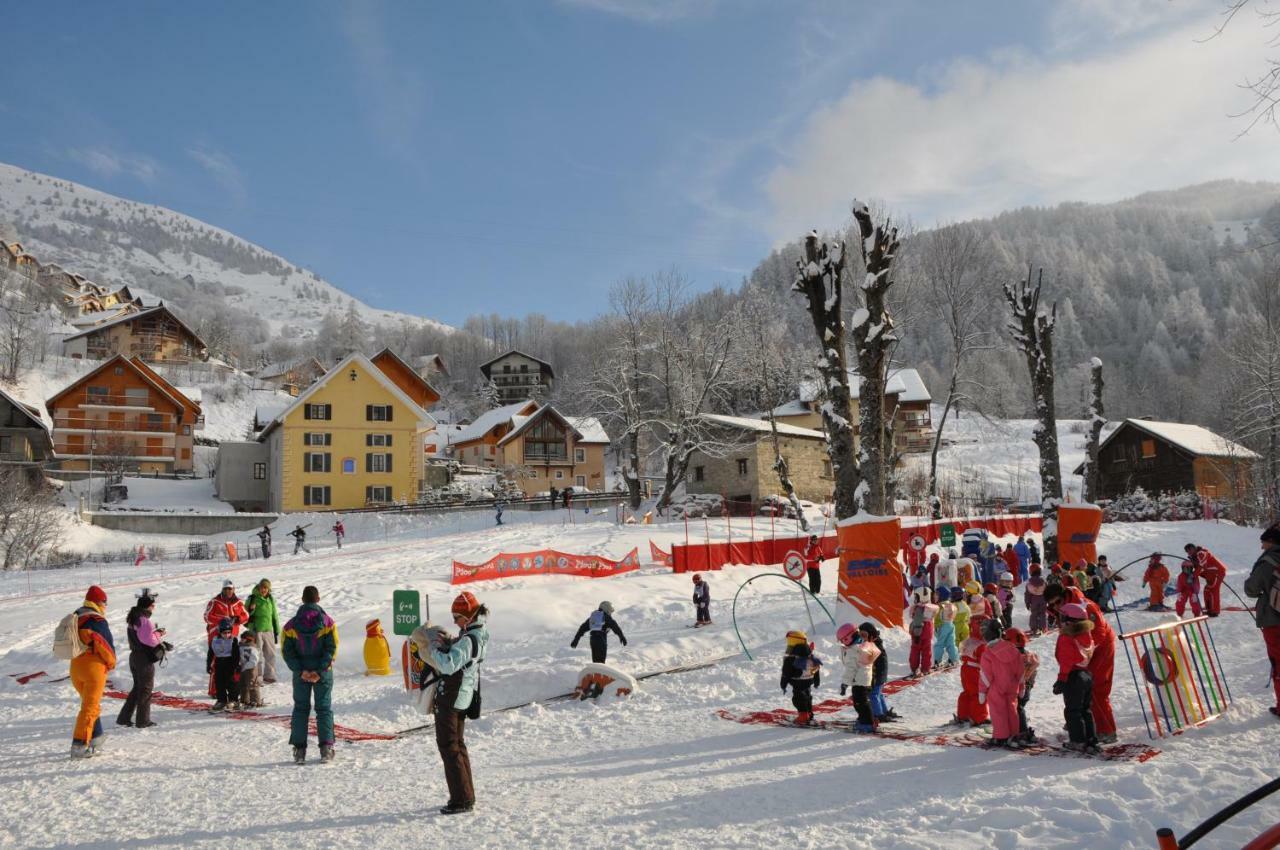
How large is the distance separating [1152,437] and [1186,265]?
119m

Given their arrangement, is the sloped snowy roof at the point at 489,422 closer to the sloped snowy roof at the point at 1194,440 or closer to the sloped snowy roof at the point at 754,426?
the sloped snowy roof at the point at 754,426

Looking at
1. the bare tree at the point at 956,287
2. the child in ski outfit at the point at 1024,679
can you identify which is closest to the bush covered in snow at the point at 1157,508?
the bare tree at the point at 956,287

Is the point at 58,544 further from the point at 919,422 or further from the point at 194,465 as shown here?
the point at 919,422

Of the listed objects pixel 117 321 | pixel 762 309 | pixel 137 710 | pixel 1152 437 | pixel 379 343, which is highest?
pixel 379 343

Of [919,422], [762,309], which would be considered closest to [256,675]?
[762,309]

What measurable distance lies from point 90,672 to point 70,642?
378mm

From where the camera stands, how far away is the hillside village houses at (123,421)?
5688cm

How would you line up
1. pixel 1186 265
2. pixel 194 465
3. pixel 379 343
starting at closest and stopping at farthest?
pixel 194 465, pixel 1186 265, pixel 379 343

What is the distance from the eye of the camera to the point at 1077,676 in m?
7.86

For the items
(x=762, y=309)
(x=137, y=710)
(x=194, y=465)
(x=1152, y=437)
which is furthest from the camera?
(x=194, y=465)

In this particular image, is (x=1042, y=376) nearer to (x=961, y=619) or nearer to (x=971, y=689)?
(x=961, y=619)

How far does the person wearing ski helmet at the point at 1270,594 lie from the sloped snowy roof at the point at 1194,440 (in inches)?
1676

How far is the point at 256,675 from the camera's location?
1202 centimetres

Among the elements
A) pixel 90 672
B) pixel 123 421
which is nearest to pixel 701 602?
pixel 90 672
